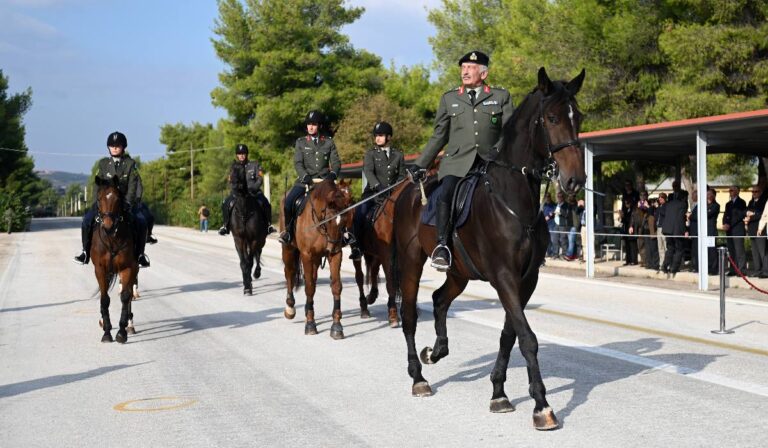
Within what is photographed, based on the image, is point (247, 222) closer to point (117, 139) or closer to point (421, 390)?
point (117, 139)

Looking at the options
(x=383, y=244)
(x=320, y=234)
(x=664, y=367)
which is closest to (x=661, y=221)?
(x=383, y=244)

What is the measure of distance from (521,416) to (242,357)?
4.23 metres

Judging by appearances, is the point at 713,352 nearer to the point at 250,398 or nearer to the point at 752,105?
the point at 250,398

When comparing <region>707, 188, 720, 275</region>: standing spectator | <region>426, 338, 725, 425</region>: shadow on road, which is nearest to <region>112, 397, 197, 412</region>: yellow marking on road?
<region>426, 338, 725, 425</region>: shadow on road

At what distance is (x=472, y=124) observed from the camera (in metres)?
8.11

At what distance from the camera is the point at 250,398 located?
8.07m

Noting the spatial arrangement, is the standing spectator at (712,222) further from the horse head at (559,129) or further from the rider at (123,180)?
the horse head at (559,129)

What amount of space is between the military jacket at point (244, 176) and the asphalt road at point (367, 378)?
3.07 metres

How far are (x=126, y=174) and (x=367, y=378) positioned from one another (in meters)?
5.48

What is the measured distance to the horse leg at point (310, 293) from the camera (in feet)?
40.2

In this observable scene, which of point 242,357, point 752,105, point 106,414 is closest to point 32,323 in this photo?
point 242,357

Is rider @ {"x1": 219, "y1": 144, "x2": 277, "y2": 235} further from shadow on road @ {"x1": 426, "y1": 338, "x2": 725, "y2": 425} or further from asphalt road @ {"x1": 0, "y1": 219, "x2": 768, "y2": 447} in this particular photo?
shadow on road @ {"x1": 426, "y1": 338, "x2": 725, "y2": 425}

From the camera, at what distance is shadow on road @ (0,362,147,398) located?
28.6 feet

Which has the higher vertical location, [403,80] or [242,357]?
[403,80]
